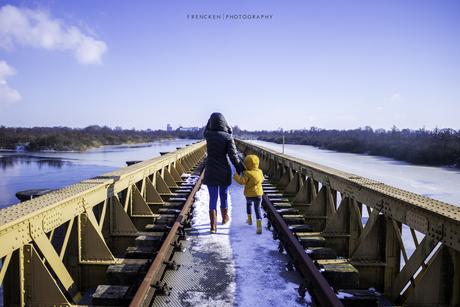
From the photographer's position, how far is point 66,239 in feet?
10.5

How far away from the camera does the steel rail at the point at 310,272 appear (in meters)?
2.88

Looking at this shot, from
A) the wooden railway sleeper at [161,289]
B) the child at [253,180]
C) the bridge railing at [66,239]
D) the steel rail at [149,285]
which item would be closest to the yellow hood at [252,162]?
the child at [253,180]

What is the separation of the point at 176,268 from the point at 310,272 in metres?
1.71

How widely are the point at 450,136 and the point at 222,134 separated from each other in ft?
94.6

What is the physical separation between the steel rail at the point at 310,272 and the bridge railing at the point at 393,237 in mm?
572

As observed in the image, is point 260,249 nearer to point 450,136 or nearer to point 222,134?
point 222,134

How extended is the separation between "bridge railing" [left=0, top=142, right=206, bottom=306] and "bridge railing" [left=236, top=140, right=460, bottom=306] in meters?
3.19

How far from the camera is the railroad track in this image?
3.00 meters

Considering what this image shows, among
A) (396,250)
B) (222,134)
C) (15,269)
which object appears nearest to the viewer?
(15,269)

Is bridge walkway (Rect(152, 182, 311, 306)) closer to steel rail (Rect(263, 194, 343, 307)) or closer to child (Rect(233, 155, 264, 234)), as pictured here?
steel rail (Rect(263, 194, 343, 307))

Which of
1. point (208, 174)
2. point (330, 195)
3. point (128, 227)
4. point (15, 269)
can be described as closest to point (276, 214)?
point (330, 195)

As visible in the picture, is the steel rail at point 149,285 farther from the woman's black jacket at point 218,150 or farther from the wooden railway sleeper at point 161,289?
the woman's black jacket at point 218,150

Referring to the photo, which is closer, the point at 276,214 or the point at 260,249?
the point at 260,249

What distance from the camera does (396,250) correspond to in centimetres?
349
